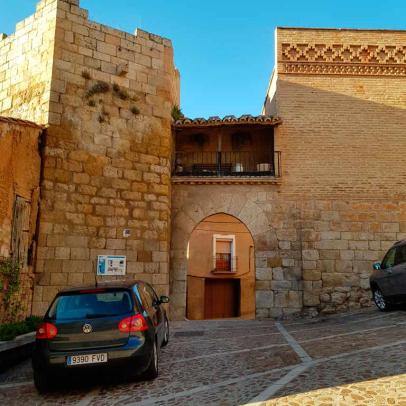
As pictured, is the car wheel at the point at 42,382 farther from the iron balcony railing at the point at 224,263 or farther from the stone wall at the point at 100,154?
the iron balcony railing at the point at 224,263

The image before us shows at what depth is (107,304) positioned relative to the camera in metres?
5.39

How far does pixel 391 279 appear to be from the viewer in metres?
9.84

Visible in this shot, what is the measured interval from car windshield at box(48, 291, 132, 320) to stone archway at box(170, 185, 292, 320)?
7.24 m

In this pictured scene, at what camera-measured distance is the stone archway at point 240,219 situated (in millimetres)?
12523

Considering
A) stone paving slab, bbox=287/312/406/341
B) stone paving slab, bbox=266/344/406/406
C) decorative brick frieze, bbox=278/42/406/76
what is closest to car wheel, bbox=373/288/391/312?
stone paving slab, bbox=287/312/406/341

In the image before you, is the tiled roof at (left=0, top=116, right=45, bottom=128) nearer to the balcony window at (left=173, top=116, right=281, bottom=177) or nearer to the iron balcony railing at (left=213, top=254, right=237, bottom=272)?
the balcony window at (left=173, top=116, right=281, bottom=177)

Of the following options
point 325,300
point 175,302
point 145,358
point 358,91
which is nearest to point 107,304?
point 145,358

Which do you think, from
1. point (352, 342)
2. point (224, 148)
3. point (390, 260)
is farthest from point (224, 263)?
point (352, 342)

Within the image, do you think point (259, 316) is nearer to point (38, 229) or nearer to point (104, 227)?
point (104, 227)

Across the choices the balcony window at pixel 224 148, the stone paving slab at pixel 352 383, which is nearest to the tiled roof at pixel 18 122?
the balcony window at pixel 224 148

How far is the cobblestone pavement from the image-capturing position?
4453mm

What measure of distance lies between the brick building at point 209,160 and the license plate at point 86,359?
18.5 feet

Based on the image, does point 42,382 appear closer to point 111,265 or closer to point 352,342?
point 352,342

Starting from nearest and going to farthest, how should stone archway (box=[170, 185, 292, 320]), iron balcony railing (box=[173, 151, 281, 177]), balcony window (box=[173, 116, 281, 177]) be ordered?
stone archway (box=[170, 185, 292, 320]) < iron balcony railing (box=[173, 151, 281, 177]) < balcony window (box=[173, 116, 281, 177])
